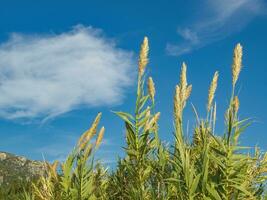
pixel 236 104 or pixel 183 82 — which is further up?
pixel 183 82

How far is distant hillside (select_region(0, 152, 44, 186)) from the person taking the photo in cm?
2186

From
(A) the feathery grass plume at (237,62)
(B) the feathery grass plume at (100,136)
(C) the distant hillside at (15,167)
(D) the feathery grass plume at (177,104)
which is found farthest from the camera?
(C) the distant hillside at (15,167)

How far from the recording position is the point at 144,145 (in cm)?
567

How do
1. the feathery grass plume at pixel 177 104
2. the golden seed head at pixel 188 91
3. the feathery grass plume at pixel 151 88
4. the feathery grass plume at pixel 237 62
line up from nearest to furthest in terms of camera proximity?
the feathery grass plume at pixel 237 62 → the feathery grass plume at pixel 177 104 → the golden seed head at pixel 188 91 → the feathery grass plume at pixel 151 88

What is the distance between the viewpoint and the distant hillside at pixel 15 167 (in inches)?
861

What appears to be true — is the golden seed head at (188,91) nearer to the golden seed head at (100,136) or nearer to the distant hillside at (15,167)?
the golden seed head at (100,136)

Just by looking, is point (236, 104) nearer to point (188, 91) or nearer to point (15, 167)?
point (188, 91)

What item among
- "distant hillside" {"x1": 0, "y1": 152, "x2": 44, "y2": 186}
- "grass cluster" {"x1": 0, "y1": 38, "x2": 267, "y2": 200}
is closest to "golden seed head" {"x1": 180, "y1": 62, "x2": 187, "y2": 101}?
"grass cluster" {"x1": 0, "y1": 38, "x2": 267, "y2": 200}

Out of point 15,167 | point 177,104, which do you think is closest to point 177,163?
point 177,104

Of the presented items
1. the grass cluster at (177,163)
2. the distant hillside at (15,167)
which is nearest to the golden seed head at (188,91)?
the grass cluster at (177,163)

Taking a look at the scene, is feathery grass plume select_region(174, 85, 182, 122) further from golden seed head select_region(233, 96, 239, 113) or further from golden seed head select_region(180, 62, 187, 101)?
golden seed head select_region(233, 96, 239, 113)

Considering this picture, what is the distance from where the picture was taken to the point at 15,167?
25.3 m

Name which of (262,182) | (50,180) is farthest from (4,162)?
(262,182)

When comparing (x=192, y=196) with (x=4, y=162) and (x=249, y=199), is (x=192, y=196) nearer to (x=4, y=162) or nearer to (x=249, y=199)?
(x=249, y=199)
